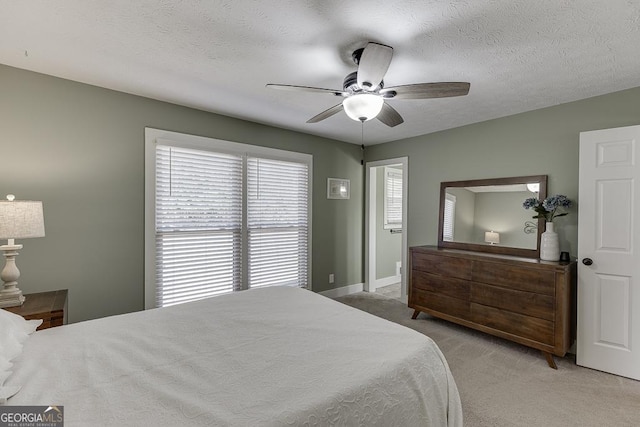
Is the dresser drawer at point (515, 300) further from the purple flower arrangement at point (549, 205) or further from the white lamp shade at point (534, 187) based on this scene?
the white lamp shade at point (534, 187)

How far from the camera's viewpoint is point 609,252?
2.51m

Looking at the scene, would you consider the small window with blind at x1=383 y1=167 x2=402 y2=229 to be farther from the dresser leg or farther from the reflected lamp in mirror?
the dresser leg

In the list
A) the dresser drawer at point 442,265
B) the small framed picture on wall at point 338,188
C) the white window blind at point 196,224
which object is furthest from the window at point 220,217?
the dresser drawer at point 442,265

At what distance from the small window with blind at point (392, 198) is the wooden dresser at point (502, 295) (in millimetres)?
1753

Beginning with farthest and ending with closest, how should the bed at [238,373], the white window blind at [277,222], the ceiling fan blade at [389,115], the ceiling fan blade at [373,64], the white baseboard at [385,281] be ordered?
the white baseboard at [385,281], the white window blind at [277,222], the ceiling fan blade at [389,115], the ceiling fan blade at [373,64], the bed at [238,373]

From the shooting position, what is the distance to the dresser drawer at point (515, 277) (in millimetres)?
2607

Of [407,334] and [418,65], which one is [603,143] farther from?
[407,334]

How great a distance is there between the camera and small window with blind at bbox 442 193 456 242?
381 centimetres

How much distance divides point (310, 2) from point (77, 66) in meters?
1.98

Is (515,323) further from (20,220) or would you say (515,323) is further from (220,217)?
(20,220)

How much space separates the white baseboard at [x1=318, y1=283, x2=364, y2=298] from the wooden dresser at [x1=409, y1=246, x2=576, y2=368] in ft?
4.25

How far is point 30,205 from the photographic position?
1987 millimetres

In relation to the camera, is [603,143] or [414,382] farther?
[603,143]

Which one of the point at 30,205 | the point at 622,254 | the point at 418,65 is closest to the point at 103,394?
the point at 30,205
